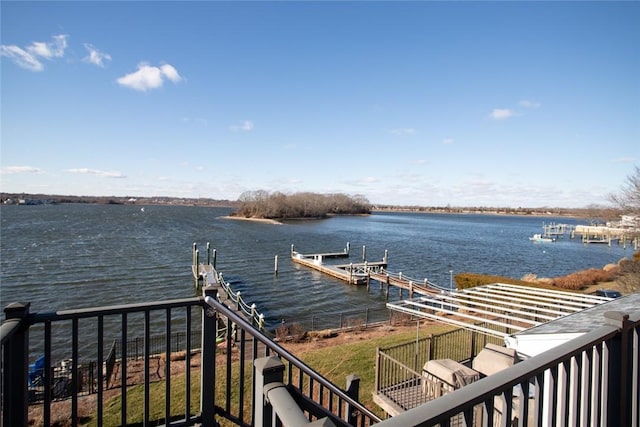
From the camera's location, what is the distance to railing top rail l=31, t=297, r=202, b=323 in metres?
2.35

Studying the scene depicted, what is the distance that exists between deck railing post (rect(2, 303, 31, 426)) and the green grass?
461 cm

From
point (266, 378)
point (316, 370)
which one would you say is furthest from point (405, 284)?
point (266, 378)

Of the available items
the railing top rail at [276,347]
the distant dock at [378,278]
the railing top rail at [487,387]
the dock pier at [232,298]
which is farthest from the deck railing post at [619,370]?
the distant dock at [378,278]

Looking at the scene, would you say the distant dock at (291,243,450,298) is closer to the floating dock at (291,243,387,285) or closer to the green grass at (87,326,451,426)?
the floating dock at (291,243,387,285)

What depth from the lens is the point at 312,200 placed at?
115 m

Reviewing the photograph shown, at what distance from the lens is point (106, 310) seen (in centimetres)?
261

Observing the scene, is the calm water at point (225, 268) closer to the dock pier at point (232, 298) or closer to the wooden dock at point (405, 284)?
the dock pier at point (232, 298)

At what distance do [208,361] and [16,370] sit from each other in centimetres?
128

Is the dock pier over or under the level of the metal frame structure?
under

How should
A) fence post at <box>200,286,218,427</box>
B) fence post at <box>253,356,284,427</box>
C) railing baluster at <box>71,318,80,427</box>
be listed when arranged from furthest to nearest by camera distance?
fence post at <box>200,286,218,427</box>, railing baluster at <box>71,318,80,427</box>, fence post at <box>253,356,284,427</box>

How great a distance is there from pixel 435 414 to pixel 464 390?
235 mm

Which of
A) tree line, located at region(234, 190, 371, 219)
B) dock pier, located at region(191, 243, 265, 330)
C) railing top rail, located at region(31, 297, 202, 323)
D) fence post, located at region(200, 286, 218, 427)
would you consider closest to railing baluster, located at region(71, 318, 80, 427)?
railing top rail, located at region(31, 297, 202, 323)

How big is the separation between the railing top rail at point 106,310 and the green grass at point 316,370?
442 centimetres

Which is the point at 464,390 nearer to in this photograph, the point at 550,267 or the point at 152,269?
the point at 152,269
